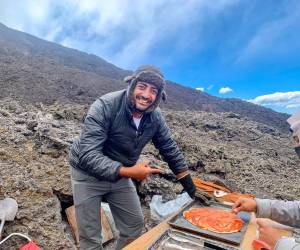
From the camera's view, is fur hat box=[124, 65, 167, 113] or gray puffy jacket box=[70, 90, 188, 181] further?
fur hat box=[124, 65, 167, 113]

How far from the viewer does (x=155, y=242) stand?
227cm

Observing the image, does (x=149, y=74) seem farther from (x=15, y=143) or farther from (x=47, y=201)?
(x=15, y=143)

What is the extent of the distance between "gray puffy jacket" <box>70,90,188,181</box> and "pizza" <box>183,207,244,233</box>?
25.7 inches

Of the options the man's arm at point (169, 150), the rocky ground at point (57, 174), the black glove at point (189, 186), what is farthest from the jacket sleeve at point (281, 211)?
the rocky ground at point (57, 174)

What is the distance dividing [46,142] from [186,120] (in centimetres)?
1018

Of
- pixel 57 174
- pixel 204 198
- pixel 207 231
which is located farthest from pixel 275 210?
pixel 57 174

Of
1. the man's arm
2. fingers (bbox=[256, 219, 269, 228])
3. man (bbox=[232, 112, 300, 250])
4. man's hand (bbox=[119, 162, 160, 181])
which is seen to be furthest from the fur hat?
fingers (bbox=[256, 219, 269, 228])

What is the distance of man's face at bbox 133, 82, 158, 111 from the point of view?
125 inches

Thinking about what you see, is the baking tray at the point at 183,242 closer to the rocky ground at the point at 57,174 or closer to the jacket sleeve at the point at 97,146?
the jacket sleeve at the point at 97,146

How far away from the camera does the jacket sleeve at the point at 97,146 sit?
2.74m

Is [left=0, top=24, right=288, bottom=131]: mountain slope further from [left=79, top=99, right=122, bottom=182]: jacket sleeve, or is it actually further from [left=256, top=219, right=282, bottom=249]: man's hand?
[left=256, top=219, right=282, bottom=249]: man's hand

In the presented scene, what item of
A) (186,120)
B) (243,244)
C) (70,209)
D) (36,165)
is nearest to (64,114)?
(36,165)

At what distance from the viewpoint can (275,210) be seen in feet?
9.04

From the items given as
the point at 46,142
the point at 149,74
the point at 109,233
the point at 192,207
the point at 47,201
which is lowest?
the point at 109,233
